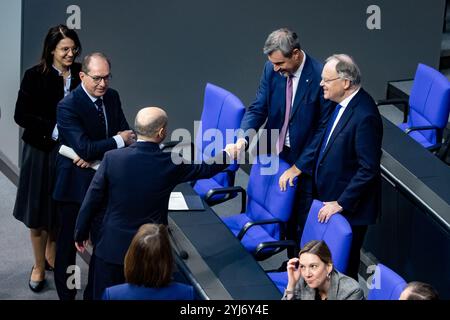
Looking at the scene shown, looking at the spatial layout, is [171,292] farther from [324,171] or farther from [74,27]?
[74,27]

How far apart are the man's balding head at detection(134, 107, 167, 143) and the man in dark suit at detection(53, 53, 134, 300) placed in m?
0.61

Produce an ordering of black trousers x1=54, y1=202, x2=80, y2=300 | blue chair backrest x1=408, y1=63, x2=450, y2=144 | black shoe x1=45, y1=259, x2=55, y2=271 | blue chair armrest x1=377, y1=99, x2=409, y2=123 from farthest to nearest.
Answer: blue chair armrest x1=377, y1=99, x2=409, y2=123 → blue chair backrest x1=408, y1=63, x2=450, y2=144 → black shoe x1=45, y1=259, x2=55, y2=271 → black trousers x1=54, y1=202, x2=80, y2=300

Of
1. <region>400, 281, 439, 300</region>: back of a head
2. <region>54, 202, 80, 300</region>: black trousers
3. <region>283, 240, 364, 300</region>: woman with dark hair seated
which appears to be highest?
<region>400, 281, 439, 300</region>: back of a head

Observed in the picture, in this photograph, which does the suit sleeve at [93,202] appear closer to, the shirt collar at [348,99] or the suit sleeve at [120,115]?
the suit sleeve at [120,115]

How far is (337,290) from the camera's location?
4.57 metres

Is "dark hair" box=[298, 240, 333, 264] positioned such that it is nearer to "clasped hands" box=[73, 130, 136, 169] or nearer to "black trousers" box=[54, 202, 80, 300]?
"clasped hands" box=[73, 130, 136, 169]

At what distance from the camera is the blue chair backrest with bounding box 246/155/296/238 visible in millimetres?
5625

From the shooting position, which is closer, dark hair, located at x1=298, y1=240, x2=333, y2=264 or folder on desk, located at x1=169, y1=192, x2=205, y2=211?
dark hair, located at x1=298, y1=240, x2=333, y2=264

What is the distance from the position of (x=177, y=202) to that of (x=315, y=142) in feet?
2.81

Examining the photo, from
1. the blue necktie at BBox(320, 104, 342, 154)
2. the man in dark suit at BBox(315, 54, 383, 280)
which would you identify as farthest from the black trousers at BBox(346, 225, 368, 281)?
the blue necktie at BBox(320, 104, 342, 154)

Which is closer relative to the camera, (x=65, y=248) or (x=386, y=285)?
(x=386, y=285)

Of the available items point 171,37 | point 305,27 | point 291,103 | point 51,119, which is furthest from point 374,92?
point 51,119

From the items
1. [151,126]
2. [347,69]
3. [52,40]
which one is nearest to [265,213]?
[347,69]

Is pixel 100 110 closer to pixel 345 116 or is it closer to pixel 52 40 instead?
pixel 52 40
